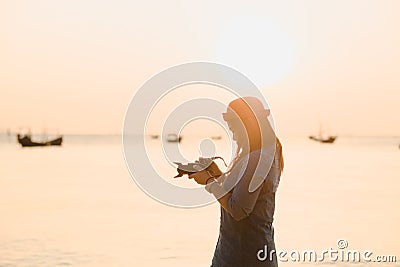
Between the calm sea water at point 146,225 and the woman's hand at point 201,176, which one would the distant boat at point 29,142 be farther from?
the woman's hand at point 201,176

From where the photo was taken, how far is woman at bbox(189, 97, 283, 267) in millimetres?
2791

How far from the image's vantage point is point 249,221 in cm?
292

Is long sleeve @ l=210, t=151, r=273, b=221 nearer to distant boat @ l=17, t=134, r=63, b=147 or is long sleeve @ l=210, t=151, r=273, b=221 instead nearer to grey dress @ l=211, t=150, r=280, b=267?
grey dress @ l=211, t=150, r=280, b=267

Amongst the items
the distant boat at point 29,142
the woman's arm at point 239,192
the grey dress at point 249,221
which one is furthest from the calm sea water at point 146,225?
the distant boat at point 29,142

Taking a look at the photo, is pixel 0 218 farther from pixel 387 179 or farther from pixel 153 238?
pixel 387 179

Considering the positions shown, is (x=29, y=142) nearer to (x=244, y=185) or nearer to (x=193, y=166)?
(x=193, y=166)

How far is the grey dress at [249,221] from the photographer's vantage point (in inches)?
110

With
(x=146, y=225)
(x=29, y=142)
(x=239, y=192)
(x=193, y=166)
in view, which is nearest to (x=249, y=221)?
(x=239, y=192)

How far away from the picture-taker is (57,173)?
36781mm

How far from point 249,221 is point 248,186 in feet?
0.74

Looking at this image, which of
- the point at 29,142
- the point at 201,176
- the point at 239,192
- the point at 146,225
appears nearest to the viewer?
the point at 239,192

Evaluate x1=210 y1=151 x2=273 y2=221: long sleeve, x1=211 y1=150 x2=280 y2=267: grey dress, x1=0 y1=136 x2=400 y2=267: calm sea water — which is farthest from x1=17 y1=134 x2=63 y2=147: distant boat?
x1=210 y1=151 x2=273 y2=221: long sleeve

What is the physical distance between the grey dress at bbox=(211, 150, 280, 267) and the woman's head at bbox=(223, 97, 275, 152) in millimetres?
→ 73

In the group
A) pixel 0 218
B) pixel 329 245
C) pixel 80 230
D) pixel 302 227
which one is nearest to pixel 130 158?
pixel 329 245
